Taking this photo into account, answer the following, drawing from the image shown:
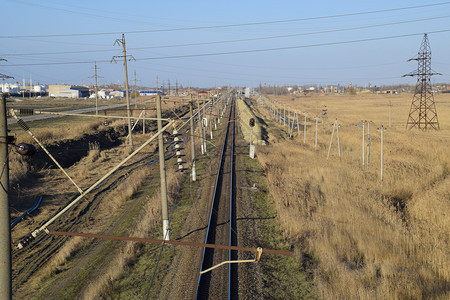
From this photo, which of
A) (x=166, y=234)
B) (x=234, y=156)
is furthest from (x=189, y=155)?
(x=166, y=234)

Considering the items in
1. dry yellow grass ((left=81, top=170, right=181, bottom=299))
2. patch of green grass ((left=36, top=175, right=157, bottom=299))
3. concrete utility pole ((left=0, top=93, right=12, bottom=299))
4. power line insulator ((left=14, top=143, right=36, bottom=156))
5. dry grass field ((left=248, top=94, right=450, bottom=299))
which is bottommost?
patch of green grass ((left=36, top=175, right=157, bottom=299))

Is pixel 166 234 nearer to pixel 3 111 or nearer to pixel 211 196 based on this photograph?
pixel 211 196

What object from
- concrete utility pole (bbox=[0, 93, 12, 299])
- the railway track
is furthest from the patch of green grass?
concrete utility pole (bbox=[0, 93, 12, 299])

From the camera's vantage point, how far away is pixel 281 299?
924 centimetres

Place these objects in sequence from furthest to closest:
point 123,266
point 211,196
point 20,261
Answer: point 211,196, point 20,261, point 123,266

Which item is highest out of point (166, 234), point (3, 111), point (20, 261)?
point (3, 111)

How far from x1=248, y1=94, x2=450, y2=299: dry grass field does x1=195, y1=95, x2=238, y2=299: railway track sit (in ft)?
6.82

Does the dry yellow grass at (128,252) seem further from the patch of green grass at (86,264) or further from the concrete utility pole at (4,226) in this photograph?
the concrete utility pole at (4,226)

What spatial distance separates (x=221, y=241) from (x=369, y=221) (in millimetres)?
5341

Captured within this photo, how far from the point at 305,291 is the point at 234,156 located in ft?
71.1

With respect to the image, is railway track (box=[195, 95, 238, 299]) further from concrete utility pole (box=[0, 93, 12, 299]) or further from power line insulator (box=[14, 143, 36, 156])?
power line insulator (box=[14, 143, 36, 156])

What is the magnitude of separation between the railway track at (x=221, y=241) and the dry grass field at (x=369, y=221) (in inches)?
81.8

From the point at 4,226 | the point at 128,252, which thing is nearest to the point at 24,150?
the point at 4,226

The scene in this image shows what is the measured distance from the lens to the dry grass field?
9.23 m
